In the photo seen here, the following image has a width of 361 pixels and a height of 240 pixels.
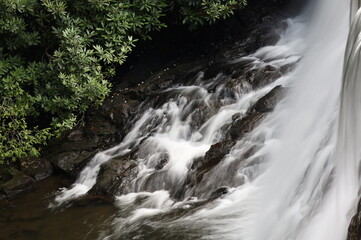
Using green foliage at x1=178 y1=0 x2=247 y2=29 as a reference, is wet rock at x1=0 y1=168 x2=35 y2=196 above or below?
below

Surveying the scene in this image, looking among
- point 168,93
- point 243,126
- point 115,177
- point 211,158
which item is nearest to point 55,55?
point 168,93

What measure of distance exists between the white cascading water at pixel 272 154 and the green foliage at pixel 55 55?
4.29 ft

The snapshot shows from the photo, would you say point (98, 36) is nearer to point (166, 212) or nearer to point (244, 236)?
point (166, 212)

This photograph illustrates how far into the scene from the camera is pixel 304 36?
10617 millimetres

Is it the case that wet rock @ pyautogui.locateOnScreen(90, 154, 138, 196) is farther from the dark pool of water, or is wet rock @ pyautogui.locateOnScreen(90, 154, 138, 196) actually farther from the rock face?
the dark pool of water

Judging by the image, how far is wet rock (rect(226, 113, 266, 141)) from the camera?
7.45 meters

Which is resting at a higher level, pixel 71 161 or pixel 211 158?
pixel 71 161

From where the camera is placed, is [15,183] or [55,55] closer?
[15,183]

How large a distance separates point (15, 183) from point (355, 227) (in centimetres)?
646

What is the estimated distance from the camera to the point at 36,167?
8.66 meters

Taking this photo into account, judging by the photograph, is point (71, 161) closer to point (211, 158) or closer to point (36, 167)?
point (36, 167)

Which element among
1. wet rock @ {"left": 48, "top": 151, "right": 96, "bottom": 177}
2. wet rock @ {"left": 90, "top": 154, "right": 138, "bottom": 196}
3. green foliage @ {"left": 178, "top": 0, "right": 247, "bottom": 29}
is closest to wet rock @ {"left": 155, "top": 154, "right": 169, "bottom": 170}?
wet rock @ {"left": 90, "top": 154, "right": 138, "bottom": 196}

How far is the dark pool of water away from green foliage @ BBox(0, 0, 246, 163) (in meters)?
1.18

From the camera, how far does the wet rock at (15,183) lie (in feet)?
26.3
